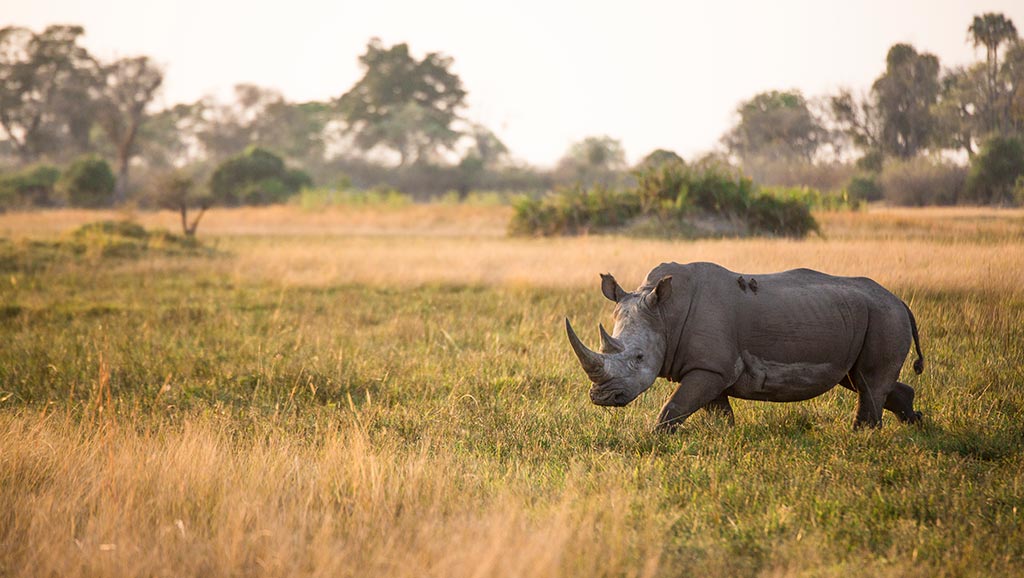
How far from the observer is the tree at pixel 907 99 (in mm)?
12500

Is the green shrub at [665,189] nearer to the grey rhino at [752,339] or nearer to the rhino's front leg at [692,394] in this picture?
the grey rhino at [752,339]

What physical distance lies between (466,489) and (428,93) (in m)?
59.0

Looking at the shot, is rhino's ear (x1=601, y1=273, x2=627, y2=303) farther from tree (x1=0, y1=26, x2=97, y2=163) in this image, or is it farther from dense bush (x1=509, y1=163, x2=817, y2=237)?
tree (x1=0, y1=26, x2=97, y2=163)

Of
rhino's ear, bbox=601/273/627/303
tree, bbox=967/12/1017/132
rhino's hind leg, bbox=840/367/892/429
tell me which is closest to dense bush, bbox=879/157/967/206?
tree, bbox=967/12/1017/132

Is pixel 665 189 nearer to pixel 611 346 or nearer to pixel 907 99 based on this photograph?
pixel 907 99

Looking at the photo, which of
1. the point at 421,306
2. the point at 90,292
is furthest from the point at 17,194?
the point at 421,306

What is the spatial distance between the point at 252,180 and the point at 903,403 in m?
44.2

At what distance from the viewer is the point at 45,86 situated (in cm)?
5469

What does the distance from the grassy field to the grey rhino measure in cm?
30

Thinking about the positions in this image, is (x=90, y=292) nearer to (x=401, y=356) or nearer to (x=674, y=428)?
(x=401, y=356)

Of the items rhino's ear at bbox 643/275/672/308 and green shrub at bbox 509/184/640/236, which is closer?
rhino's ear at bbox 643/275/672/308

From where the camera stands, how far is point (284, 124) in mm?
66438

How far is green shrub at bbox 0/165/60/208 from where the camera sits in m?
39.7

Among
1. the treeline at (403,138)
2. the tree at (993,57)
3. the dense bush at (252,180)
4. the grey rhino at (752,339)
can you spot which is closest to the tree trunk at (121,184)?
the treeline at (403,138)
